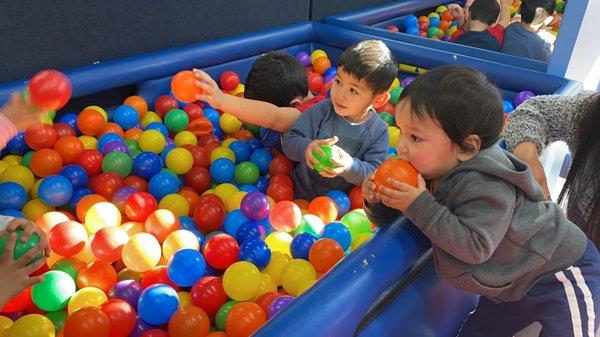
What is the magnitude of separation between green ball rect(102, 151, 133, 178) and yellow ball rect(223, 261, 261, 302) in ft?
1.84

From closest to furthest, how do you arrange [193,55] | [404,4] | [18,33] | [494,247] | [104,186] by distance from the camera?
[494,247] → [104,186] → [18,33] → [193,55] → [404,4]

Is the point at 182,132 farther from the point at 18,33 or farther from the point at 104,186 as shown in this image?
the point at 18,33

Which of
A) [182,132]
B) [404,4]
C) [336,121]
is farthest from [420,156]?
[404,4]

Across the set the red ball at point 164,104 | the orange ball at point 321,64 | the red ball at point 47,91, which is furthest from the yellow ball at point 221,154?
the orange ball at point 321,64

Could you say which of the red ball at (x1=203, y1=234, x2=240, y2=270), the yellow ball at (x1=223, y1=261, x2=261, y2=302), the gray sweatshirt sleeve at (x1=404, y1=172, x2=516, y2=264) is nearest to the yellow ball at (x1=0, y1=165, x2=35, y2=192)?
the red ball at (x1=203, y1=234, x2=240, y2=270)

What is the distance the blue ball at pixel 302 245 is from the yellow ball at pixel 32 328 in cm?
54

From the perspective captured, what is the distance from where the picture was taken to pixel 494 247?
0.86m

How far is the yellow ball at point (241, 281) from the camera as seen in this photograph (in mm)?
1118

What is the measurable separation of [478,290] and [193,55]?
1435 mm

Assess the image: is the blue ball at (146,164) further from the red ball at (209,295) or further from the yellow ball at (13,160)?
the red ball at (209,295)

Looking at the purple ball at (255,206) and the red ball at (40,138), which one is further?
the red ball at (40,138)

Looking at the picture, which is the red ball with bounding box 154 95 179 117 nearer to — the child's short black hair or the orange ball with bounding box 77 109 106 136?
the orange ball with bounding box 77 109 106 136

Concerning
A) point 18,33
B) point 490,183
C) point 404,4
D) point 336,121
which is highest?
point 490,183

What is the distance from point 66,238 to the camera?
47.4 inches
